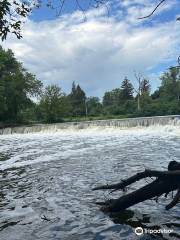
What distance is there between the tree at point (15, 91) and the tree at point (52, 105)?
2.09m

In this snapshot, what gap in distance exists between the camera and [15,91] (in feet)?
195

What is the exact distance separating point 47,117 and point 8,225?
5207 centimetres

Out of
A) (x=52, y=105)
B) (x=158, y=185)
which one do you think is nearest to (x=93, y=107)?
(x=52, y=105)

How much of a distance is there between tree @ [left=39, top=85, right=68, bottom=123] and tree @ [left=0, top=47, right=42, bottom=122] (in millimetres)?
2085

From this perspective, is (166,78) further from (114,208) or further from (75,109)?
(114,208)

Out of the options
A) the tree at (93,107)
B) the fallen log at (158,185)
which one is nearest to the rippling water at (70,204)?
the fallen log at (158,185)

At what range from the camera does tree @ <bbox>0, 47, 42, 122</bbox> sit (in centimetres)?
5916

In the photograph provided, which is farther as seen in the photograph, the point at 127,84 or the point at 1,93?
the point at 127,84

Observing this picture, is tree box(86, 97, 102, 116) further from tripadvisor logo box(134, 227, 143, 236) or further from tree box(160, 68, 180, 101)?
tripadvisor logo box(134, 227, 143, 236)

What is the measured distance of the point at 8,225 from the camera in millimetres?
7465

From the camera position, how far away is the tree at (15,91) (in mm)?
59156

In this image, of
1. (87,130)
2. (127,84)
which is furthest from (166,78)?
(87,130)

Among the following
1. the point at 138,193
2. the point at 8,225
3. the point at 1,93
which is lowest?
the point at 8,225

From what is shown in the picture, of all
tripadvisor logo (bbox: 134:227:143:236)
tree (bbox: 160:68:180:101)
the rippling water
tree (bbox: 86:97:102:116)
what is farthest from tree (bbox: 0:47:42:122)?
tripadvisor logo (bbox: 134:227:143:236)
